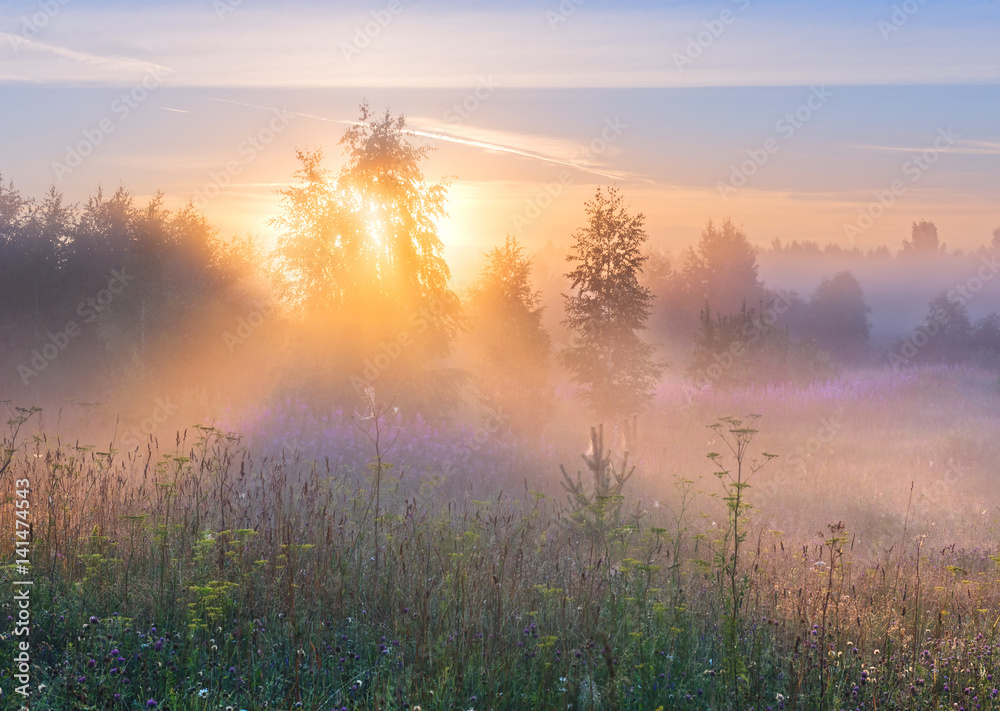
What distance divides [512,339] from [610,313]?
10.2 feet

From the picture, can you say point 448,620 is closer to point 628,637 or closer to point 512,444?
point 628,637

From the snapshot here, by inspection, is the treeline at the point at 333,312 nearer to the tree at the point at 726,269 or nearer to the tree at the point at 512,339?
the tree at the point at 512,339

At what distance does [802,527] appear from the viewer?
12195mm

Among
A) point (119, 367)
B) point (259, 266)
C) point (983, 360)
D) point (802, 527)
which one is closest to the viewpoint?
point (802, 527)

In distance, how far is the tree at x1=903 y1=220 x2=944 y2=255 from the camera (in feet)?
254

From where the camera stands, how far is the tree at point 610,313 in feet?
52.1

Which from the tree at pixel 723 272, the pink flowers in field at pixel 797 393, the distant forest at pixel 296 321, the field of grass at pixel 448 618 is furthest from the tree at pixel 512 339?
the tree at pixel 723 272

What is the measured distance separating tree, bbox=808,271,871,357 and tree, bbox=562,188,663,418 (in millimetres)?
33408

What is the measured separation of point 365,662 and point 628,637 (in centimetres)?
184

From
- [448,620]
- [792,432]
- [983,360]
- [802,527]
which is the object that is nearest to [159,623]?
[448,620]

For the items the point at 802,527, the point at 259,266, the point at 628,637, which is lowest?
the point at 802,527

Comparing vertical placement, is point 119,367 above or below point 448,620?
above

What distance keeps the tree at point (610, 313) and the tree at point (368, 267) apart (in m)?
4.33

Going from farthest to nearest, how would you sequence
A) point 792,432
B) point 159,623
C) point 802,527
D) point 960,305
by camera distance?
point 960,305, point 792,432, point 802,527, point 159,623
